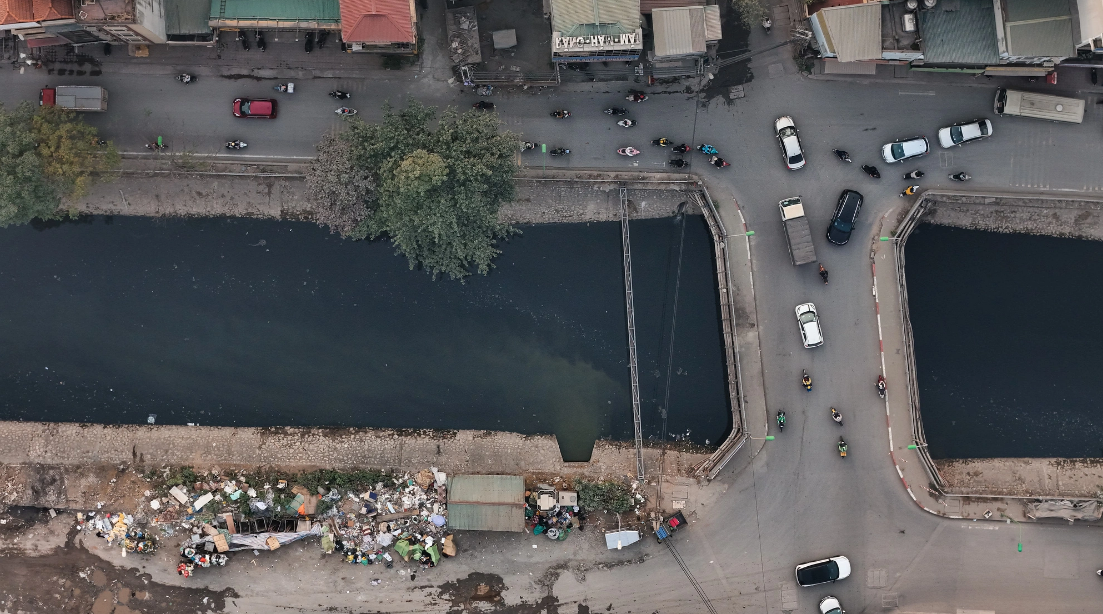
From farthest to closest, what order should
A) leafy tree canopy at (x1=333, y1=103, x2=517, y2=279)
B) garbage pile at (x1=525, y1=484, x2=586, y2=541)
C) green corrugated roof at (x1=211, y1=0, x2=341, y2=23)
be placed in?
garbage pile at (x1=525, y1=484, x2=586, y2=541)
green corrugated roof at (x1=211, y1=0, x2=341, y2=23)
leafy tree canopy at (x1=333, y1=103, x2=517, y2=279)

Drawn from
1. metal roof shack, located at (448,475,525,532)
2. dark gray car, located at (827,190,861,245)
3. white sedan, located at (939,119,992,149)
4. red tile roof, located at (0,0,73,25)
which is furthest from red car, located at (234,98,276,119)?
white sedan, located at (939,119,992,149)

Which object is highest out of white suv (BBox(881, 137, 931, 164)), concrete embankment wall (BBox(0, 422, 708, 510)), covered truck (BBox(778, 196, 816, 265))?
white suv (BBox(881, 137, 931, 164))

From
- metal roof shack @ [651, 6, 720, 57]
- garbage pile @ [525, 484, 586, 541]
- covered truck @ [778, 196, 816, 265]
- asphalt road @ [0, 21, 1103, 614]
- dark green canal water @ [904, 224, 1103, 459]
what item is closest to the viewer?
metal roof shack @ [651, 6, 720, 57]

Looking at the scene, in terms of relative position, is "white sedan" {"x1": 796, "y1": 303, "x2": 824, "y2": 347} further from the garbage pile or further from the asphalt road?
the garbage pile

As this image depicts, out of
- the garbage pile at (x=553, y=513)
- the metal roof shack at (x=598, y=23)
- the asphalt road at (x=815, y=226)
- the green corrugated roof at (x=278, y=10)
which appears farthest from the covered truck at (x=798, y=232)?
the green corrugated roof at (x=278, y=10)

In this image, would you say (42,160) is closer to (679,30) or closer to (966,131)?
(679,30)

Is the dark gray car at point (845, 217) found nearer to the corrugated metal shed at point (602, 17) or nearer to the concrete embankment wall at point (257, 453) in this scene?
the concrete embankment wall at point (257, 453)

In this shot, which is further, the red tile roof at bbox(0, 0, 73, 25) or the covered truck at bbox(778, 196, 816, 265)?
the covered truck at bbox(778, 196, 816, 265)

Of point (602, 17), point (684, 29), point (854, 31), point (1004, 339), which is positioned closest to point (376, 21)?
point (602, 17)
